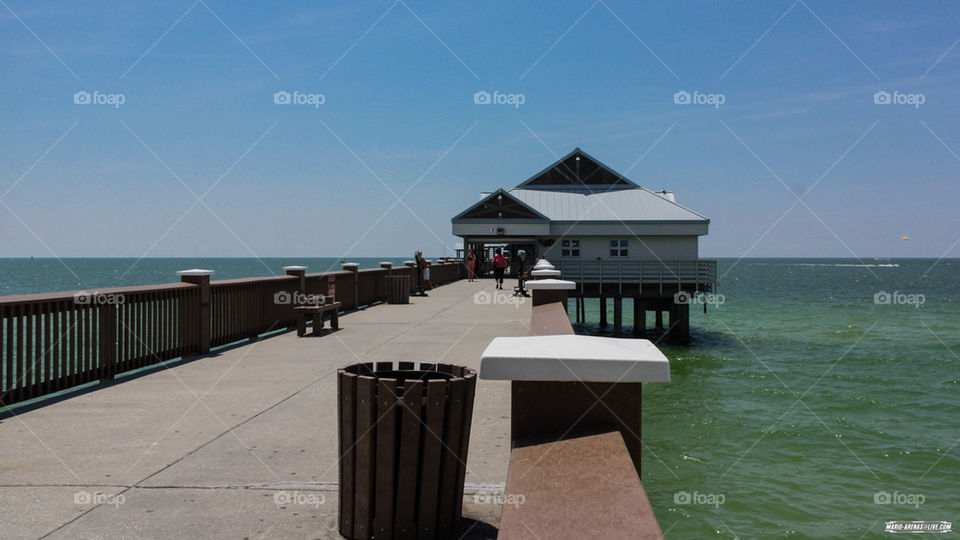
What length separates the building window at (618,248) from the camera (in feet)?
136

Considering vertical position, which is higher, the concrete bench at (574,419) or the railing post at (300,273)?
the railing post at (300,273)

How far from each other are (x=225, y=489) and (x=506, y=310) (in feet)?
49.5

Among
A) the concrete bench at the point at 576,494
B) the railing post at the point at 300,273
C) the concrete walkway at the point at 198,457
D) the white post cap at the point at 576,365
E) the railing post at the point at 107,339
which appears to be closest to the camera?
the concrete bench at the point at 576,494

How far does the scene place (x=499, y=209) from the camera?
4344 centimetres

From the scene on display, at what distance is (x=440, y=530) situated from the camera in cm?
420

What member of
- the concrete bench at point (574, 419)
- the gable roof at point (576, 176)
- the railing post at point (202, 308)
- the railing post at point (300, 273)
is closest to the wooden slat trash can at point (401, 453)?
the concrete bench at point (574, 419)

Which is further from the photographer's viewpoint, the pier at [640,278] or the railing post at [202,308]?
the pier at [640,278]

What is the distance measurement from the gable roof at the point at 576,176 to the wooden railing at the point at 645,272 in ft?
50.7

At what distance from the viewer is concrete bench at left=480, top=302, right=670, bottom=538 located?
97.5 inches

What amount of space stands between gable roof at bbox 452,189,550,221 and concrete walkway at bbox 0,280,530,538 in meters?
32.3

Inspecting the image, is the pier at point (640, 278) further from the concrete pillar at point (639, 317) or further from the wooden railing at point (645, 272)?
the concrete pillar at point (639, 317)

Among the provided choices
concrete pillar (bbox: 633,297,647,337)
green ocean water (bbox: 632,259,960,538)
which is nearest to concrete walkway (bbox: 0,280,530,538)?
green ocean water (bbox: 632,259,960,538)

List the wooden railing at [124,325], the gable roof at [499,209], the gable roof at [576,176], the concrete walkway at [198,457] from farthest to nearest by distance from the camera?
the gable roof at [576,176]
the gable roof at [499,209]
the wooden railing at [124,325]
the concrete walkway at [198,457]

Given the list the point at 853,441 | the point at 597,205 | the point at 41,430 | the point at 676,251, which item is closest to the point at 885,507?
the point at 853,441
